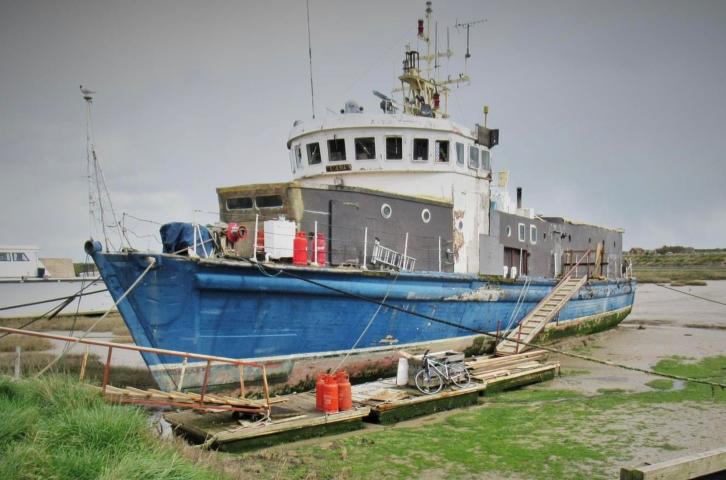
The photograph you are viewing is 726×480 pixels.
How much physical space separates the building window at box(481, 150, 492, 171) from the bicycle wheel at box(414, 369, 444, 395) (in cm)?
640

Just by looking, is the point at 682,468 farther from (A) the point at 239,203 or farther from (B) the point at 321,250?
(A) the point at 239,203

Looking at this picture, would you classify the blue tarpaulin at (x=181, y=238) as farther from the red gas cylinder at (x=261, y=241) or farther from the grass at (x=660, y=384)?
the grass at (x=660, y=384)

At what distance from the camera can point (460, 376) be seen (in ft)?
33.2

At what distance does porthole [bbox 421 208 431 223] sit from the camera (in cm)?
1207

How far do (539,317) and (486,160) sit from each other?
425 centimetres

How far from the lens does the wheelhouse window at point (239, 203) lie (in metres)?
10.4

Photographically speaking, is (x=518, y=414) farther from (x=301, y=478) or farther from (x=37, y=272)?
(x=37, y=272)

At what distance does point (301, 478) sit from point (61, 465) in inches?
99.8

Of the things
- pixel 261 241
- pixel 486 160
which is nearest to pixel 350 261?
pixel 261 241

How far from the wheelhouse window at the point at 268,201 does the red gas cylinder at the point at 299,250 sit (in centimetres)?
90

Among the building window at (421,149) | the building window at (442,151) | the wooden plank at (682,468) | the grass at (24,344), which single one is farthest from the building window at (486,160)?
the grass at (24,344)

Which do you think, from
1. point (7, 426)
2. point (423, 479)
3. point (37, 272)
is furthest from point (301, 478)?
point (37, 272)

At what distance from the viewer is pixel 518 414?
9180 mm

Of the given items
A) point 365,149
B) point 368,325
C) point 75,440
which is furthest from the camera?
point 365,149
